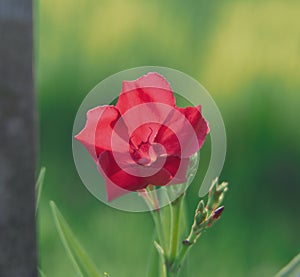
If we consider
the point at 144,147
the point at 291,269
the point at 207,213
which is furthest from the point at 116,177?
the point at 291,269

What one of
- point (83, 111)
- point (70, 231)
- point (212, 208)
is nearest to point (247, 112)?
point (212, 208)

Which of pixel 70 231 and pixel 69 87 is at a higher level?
pixel 69 87

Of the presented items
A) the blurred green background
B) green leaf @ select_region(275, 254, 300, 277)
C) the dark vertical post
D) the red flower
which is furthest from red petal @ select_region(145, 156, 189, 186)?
green leaf @ select_region(275, 254, 300, 277)

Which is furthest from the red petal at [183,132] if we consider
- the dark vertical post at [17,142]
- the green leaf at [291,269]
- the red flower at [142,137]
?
the green leaf at [291,269]

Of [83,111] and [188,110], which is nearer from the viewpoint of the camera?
[188,110]

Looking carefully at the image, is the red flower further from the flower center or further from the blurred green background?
the blurred green background

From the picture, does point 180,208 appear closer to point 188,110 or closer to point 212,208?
point 212,208
